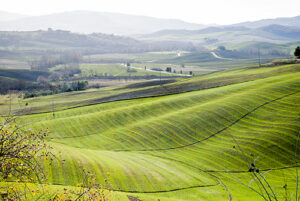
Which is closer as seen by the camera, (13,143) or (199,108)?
(13,143)

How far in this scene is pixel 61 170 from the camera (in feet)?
132

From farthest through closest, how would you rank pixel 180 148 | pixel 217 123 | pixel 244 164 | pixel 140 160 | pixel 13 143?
pixel 217 123, pixel 180 148, pixel 244 164, pixel 140 160, pixel 13 143

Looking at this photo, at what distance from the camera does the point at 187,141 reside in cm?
6644

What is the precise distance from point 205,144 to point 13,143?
51.1 meters

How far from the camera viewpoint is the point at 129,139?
6800 centimetres

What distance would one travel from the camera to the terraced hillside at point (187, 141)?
43.0 m

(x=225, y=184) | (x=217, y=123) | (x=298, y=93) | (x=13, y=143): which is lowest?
(x=225, y=184)

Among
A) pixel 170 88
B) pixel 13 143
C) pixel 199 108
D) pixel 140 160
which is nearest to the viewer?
pixel 13 143

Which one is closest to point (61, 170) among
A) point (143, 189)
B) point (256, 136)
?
point (143, 189)

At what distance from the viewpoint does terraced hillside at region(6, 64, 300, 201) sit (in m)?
43.0

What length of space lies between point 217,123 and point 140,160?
90.3ft

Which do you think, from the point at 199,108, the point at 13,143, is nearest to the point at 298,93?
the point at 199,108

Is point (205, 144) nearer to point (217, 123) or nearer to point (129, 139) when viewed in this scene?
point (217, 123)

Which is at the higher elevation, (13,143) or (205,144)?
(13,143)
